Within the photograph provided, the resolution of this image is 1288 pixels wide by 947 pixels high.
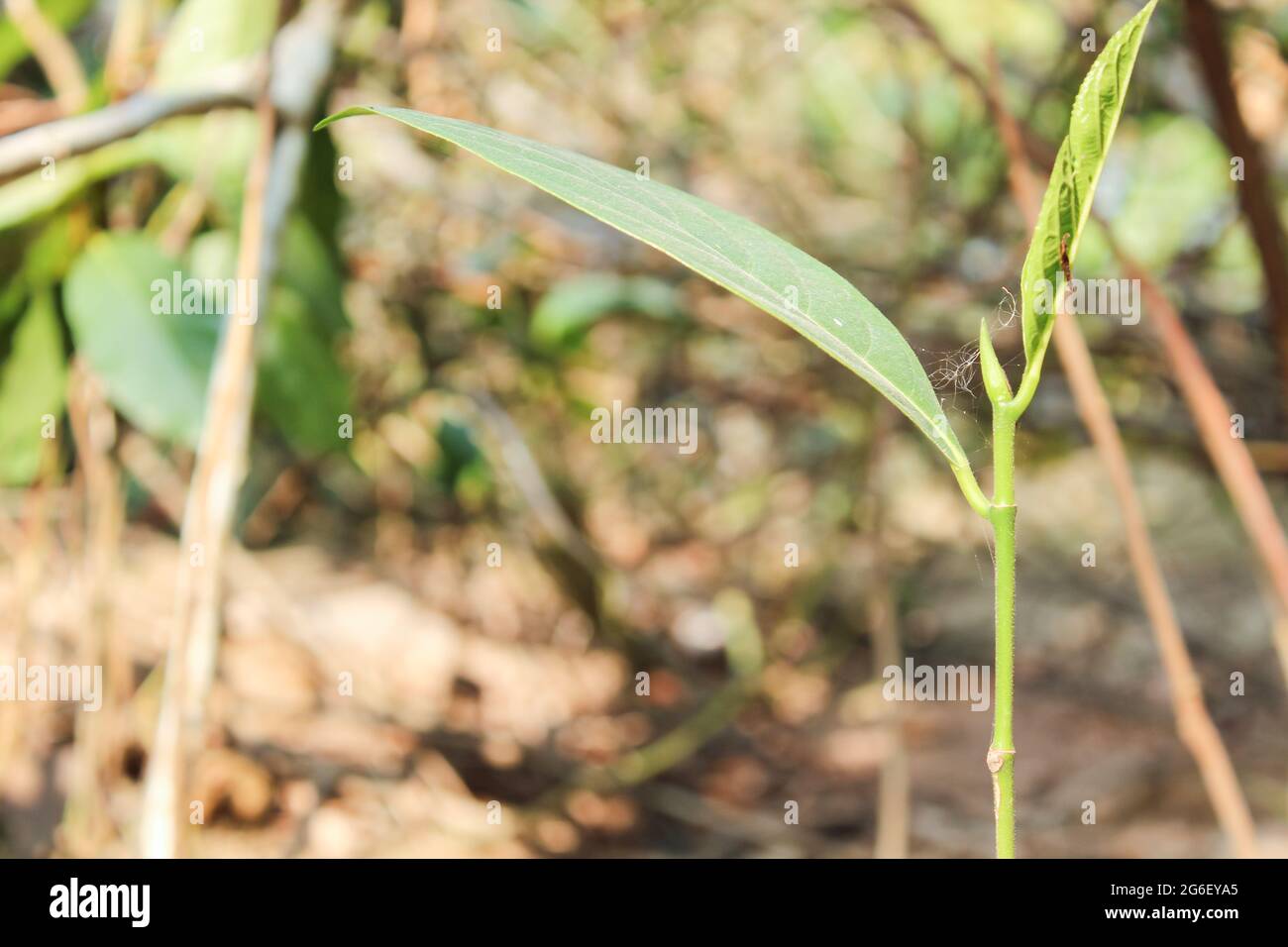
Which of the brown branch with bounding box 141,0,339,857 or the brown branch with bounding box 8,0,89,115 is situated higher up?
the brown branch with bounding box 8,0,89,115

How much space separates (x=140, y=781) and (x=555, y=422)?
680 mm

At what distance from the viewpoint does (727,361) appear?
144cm

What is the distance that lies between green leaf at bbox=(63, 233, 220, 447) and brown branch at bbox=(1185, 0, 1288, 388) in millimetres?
715

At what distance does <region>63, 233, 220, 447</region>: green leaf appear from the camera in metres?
0.68

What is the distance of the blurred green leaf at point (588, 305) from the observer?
3.76 ft

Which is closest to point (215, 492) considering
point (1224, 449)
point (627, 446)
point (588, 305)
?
point (1224, 449)

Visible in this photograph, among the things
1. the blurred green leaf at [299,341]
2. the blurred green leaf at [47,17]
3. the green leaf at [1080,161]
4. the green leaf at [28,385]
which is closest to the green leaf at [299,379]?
the blurred green leaf at [299,341]

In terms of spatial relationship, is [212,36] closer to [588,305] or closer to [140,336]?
[140,336]

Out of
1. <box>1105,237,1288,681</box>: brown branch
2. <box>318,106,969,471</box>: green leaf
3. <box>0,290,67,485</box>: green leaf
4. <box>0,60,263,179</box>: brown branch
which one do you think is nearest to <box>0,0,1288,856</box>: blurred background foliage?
<box>0,290,67,485</box>: green leaf

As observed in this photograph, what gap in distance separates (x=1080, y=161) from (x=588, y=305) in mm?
964

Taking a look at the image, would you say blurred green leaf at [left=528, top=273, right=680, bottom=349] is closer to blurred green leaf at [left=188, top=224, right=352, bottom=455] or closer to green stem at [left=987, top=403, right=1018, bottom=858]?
blurred green leaf at [left=188, top=224, right=352, bottom=455]

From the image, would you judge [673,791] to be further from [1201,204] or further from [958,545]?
[1201,204]

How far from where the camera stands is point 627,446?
154 cm

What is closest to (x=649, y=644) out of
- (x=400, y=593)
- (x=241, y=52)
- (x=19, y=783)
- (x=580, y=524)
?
(x=580, y=524)
